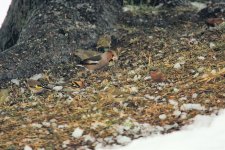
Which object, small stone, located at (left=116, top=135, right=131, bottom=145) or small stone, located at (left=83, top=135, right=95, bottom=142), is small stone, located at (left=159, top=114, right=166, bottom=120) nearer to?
small stone, located at (left=116, top=135, right=131, bottom=145)

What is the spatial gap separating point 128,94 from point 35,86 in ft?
3.26

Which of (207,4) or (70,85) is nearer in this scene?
(70,85)

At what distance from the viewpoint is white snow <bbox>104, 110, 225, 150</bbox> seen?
3.22 meters

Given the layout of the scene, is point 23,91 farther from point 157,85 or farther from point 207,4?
point 207,4

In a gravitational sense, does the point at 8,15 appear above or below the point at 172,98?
above

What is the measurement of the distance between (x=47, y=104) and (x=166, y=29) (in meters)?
1.97

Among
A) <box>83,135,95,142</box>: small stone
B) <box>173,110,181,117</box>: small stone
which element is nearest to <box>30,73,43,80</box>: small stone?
<box>83,135,95,142</box>: small stone

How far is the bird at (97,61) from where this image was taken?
482cm

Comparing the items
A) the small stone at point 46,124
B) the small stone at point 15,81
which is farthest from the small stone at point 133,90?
the small stone at point 15,81

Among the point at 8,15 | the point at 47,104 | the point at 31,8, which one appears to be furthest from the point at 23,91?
the point at 8,15

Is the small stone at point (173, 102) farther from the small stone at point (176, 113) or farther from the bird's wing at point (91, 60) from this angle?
the bird's wing at point (91, 60)

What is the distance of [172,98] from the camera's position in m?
3.95

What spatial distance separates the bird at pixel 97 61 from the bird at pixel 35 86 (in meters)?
0.57

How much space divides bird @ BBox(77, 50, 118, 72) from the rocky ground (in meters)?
0.10
